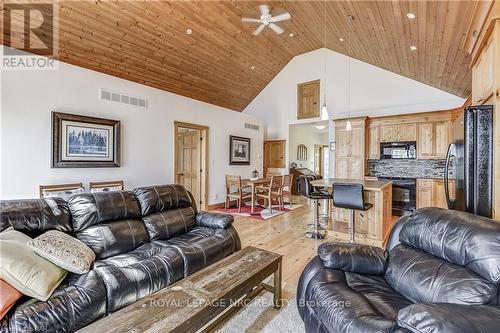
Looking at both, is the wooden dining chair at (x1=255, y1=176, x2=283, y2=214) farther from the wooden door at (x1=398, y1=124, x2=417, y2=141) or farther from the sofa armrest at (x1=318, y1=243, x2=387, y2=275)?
the sofa armrest at (x1=318, y1=243, x2=387, y2=275)

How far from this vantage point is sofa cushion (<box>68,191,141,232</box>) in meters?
2.29

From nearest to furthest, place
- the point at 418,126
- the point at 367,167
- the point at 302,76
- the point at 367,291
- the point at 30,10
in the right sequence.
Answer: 1. the point at 367,291
2. the point at 30,10
3. the point at 418,126
4. the point at 367,167
5. the point at 302,76

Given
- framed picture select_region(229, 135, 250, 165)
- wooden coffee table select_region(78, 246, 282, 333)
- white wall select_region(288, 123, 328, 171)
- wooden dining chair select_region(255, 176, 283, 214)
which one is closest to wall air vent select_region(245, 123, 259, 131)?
framed picture select_region(229, 135, 250, 165)

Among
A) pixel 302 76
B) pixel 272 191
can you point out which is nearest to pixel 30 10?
pixel 272 191

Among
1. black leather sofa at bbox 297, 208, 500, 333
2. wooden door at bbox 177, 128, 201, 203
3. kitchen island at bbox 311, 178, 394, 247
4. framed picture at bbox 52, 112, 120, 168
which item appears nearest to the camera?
black leather sofa at bbox 297, 208, 500, 333

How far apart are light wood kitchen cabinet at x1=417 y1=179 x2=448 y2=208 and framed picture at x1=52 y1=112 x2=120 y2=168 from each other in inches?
252

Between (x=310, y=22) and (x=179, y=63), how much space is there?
2961 millimetres

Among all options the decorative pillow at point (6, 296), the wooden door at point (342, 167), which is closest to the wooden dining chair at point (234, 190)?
the wooden door at point (342, 167)

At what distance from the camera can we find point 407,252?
180 cm

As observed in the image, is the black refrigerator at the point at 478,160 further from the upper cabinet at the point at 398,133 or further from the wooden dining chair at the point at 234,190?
the wooden dining chair at the point at 234,190

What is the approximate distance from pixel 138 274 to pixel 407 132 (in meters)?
6.17

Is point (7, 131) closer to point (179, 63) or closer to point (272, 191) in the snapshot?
point (179, 63)

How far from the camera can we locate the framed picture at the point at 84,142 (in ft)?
12.5

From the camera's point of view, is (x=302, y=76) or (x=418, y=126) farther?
(x=302, y=76)
